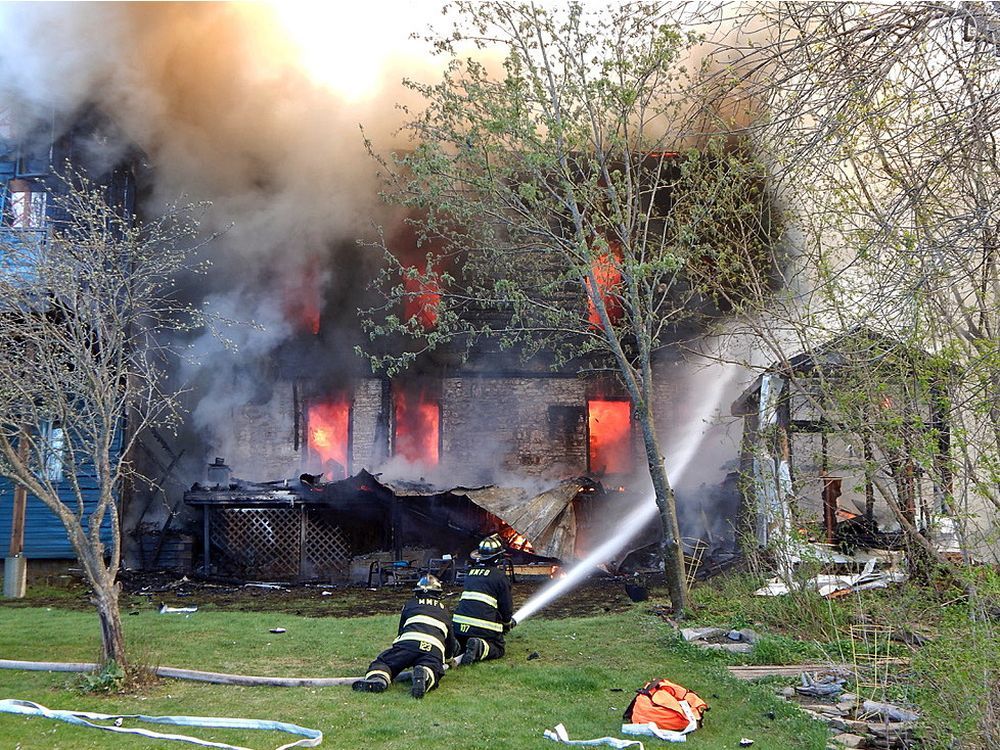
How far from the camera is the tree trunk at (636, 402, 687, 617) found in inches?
419

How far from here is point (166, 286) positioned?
21000mm

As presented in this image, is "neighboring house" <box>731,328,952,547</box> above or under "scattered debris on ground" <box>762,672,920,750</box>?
above

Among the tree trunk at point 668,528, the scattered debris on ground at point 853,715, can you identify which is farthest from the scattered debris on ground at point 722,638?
the scattered debris on ground at point 853,715

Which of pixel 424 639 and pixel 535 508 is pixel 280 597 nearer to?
pixel 535 508

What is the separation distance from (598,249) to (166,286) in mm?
14058

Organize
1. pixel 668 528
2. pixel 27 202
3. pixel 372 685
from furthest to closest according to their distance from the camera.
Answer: pixel 27 202
pixel 668 528
pixel 372 685

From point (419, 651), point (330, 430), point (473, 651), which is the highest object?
point (330, 430)

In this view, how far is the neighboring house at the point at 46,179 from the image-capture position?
54.9ft

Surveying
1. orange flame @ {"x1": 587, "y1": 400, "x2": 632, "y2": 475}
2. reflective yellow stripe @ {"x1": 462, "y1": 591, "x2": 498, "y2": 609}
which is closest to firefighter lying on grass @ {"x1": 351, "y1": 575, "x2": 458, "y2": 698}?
reflective yellow stripe @ {"x1": 462, "y1": 591, "x2": 498, "y2": 609}

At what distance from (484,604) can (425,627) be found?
1.24 meters

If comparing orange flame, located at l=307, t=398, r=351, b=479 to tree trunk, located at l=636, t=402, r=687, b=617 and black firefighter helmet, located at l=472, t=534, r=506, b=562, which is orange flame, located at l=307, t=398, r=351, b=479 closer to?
tree trunk, located at l=636, t=402, r=687, b=617

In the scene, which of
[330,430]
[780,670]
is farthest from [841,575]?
[330,430]

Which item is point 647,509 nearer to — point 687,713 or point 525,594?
point 525,594

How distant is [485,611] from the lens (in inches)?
340
